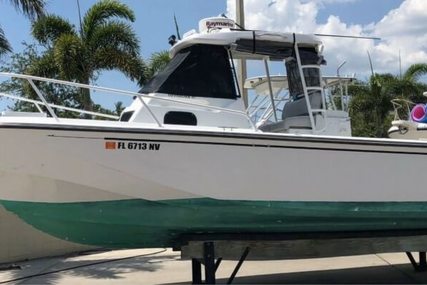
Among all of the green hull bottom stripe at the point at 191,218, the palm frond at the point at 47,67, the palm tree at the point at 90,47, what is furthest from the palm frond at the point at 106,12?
the green hull bottom stripe at the point at 191,218

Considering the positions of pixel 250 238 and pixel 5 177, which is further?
pixel 250 238

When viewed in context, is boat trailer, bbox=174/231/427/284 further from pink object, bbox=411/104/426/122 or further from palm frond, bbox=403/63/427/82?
palm frond, bbox=403/63/427/82

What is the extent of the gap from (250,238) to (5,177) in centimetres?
259

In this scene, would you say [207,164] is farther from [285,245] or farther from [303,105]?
[303,105]

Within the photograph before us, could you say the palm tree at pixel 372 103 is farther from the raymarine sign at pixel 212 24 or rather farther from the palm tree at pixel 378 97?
the raymarine sign at pixel 212 24

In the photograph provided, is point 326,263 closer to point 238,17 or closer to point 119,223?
point 119,223

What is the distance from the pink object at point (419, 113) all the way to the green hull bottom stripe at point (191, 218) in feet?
5.28

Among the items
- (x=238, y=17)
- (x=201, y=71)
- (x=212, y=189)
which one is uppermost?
(x=238, y=17)

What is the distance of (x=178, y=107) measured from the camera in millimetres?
6137

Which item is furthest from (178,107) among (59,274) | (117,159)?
(59,274)

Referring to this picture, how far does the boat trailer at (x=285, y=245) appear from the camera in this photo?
607 centimetres

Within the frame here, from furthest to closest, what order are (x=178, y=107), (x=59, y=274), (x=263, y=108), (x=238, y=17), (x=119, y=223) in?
(x=238, y=17) → (x=59, y=274) → (x=263, y=108) → (x=178, y=107) → (x=119, y=223)

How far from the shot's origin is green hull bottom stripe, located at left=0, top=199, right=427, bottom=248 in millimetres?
5609

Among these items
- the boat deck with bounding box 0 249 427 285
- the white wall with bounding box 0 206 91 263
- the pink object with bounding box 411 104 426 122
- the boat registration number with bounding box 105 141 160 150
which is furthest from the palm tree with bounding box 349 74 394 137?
the boat registration number with bounding box 105 141 160 150
